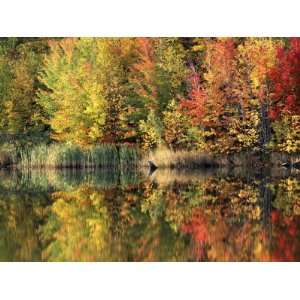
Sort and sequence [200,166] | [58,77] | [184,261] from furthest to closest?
[58,77] < [200,166] < [184,261]

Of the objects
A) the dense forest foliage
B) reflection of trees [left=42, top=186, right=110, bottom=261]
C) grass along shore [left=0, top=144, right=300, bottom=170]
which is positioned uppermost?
the dense forest foliage

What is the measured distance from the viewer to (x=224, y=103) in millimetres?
22609

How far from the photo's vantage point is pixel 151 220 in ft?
33.0

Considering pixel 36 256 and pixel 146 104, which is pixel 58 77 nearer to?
pixel 146 104

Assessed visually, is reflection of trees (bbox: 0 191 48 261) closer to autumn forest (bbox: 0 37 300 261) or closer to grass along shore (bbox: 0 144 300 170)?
autumn forest (bbox: 0 37 300 261)

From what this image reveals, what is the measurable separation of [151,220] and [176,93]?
13.4 m

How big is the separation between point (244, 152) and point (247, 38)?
3326mm

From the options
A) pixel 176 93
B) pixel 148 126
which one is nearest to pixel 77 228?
pixel 148 126

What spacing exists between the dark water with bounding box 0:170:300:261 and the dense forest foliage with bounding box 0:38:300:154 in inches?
258

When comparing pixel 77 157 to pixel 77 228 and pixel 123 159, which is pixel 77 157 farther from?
pixel 77 228

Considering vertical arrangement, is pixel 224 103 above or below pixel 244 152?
above

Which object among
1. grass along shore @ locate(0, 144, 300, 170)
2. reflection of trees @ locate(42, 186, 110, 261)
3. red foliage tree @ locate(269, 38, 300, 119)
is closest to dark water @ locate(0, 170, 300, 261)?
reflection of trees @ locate(42, 186, 110, 261)

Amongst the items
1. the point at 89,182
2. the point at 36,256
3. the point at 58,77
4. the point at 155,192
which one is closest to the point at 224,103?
the point at 58,77

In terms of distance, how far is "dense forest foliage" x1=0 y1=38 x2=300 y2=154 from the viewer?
21891 mm
